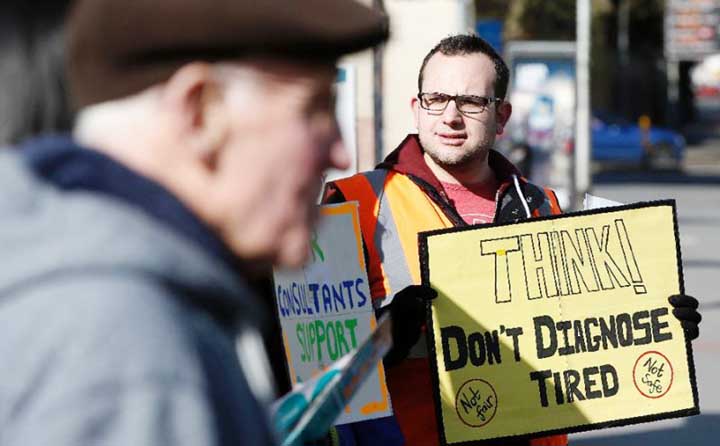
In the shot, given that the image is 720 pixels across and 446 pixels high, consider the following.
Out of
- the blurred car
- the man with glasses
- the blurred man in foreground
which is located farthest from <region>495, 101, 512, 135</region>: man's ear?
the blurred car

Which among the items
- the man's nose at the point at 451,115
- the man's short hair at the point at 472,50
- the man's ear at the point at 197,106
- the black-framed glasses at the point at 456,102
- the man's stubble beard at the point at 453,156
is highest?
the man's short hair at the point at 472,50

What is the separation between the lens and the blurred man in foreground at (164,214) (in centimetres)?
126

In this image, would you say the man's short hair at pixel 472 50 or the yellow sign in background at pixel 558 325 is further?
the man's short hair at pixel 472 50

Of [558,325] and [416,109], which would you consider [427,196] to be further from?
[558,325]

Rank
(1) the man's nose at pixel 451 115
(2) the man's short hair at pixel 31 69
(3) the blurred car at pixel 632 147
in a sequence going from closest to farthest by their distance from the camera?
1. (2) the man's short hair at pixel 31 69
2. (1) the man's nose at pixel 451 115
3. (3) the blurred car at pixel 632 147

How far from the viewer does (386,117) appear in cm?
1327

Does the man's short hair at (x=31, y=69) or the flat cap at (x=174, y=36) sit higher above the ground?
the man's short hair at (x=31, y=69)

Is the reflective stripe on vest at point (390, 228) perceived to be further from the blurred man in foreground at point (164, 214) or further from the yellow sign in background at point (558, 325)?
the blurred man in foreground at point (164, 214)

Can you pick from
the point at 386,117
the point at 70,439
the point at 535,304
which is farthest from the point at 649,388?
the point at 386,117

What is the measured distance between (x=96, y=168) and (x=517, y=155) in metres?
18.2

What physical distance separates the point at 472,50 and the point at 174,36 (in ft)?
9.88

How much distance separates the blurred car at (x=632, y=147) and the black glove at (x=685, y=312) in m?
36.0

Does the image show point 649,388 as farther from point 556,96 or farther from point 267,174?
point 556,96

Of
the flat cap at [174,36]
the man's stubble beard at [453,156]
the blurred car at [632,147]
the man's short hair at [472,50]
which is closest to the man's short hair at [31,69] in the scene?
the flat cap at [174,36]
